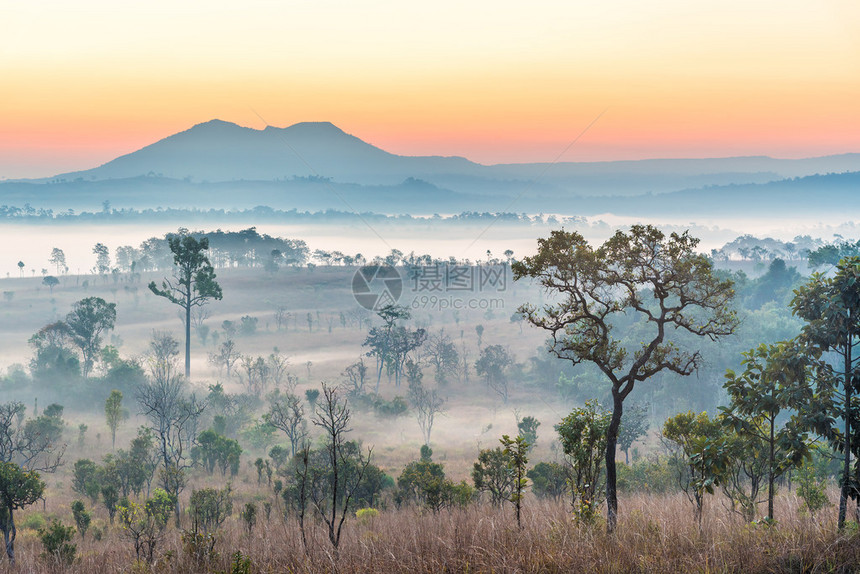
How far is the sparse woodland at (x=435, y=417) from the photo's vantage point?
38.4 feet

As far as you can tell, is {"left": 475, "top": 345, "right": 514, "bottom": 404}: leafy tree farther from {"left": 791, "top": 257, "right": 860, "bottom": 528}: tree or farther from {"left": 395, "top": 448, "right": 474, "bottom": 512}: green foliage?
{"left": 791, "top": 257, "right": 860, "bottom": 528}: tree

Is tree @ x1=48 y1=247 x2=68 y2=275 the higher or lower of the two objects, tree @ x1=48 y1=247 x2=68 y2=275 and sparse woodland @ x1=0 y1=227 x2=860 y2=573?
the higher

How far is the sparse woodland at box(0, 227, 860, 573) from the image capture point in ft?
38.4

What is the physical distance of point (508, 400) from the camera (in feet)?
250

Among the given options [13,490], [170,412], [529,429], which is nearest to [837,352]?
[13,490]

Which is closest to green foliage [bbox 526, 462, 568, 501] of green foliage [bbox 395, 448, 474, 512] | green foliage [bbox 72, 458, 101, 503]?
green foliage [bbox 395, 448, 474, 512]

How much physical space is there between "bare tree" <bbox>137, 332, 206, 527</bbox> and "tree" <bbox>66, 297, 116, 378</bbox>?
6.28m

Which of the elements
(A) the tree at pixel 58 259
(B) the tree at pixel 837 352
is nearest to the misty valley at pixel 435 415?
(B) the tree at pixel 837 352

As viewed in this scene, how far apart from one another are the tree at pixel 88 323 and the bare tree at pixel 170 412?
6283 millimetres

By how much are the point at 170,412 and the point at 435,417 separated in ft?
91.1

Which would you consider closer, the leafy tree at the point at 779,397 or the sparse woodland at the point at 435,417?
the sparse woodland at the point at 435,417

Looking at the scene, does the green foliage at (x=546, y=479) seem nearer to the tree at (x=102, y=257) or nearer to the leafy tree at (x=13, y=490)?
the leafy tree at (x=13, y=490)

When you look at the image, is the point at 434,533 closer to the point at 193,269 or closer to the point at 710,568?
the point at 710,568

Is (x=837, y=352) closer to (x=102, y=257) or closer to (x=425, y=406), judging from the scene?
(x=425, y=406)
